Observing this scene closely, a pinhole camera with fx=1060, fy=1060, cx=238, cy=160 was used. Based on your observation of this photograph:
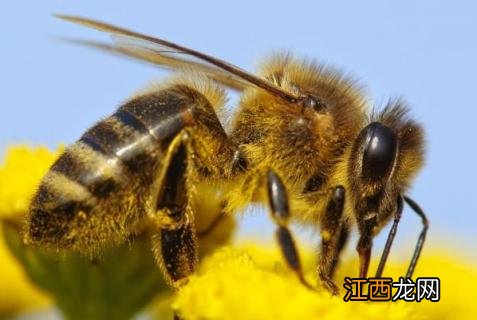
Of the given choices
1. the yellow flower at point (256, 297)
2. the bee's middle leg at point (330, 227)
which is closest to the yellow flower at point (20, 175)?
the yellow flower at point (256, 297)

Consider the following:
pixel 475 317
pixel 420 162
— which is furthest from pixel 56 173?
pixel 475 317

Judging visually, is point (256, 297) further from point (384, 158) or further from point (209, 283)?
point (384, 158)

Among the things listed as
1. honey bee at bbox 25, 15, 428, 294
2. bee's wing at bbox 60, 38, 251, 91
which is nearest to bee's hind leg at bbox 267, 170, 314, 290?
honey bee at bbox 25, 15, 428, 294

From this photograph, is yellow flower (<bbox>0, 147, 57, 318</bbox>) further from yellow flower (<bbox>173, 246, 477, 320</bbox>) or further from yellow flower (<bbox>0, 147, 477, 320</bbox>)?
yellow flower (<bbox>173, 246, 477, 320</bbox>)

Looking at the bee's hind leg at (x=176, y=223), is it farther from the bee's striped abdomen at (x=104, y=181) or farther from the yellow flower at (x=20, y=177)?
the yellow flower at (x=20, y=177)

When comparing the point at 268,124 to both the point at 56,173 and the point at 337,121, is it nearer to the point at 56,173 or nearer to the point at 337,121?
the point at 337,121

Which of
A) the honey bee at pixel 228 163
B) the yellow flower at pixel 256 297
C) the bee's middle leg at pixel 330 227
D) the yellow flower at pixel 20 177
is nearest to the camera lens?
the yellow flower at pixel 256 297
